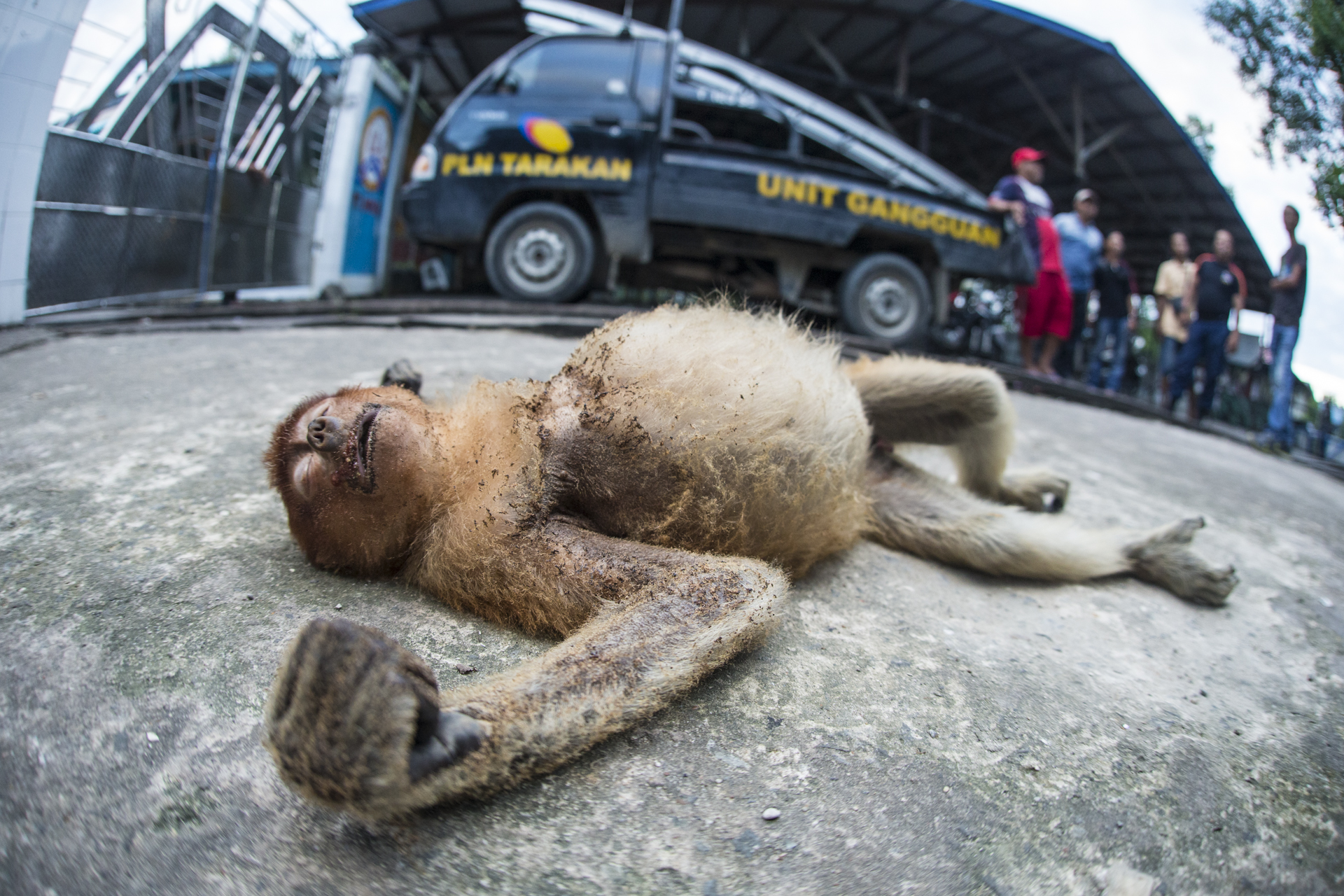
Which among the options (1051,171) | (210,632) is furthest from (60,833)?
(1051,171)

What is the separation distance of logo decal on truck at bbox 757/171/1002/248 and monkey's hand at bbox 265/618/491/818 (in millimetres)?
6113

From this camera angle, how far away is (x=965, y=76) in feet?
35.3

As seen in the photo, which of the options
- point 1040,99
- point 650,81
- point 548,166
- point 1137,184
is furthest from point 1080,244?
point 1137,184

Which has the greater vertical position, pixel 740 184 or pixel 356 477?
pixel 740 184

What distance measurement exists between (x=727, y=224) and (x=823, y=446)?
4947 millimetres

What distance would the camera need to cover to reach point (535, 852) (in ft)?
3.89

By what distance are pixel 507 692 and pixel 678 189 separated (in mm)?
5880

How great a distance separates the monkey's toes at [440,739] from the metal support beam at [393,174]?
31.6ft

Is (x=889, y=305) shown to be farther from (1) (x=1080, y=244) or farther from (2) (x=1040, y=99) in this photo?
(2) (x=1040, y=99)

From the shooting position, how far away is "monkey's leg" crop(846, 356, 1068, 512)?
2850 mm

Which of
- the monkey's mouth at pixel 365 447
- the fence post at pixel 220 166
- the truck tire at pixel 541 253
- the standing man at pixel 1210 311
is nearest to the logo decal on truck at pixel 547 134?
the truck tire at pixel 541 253

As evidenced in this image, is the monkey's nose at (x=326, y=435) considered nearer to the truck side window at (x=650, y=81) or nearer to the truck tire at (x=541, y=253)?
the truck tire at (x=541, y=253)

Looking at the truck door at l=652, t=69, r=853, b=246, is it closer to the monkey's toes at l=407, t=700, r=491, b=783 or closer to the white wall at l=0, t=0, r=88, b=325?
the white wall at l=0, t=0, r=88, b=325

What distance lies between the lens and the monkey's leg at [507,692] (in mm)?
1127
